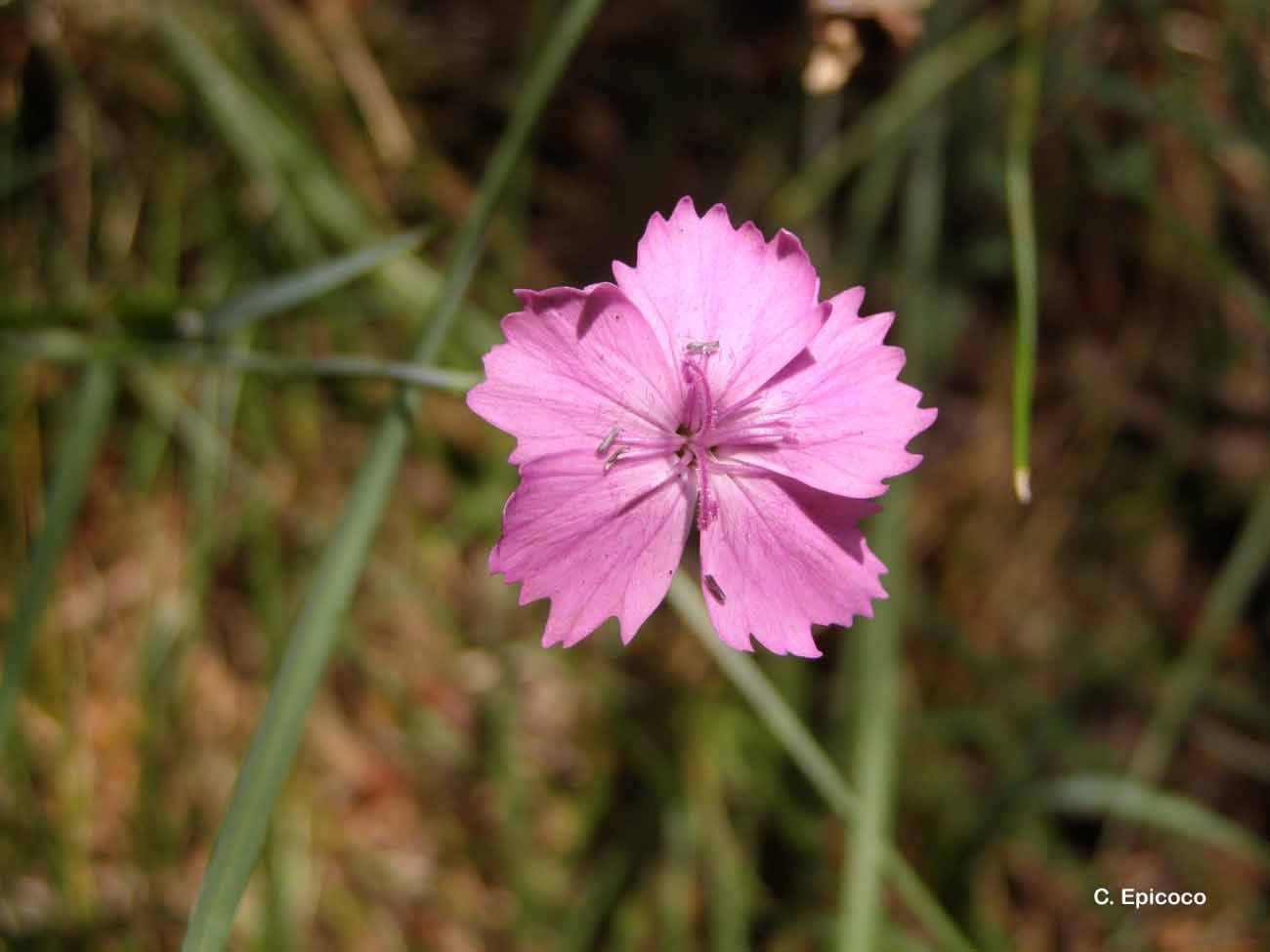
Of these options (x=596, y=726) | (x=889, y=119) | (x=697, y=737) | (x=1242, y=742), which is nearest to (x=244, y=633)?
(x=596, y=726)

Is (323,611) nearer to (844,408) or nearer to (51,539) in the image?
(51,539)

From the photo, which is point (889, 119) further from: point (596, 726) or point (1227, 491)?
point (596, 726)

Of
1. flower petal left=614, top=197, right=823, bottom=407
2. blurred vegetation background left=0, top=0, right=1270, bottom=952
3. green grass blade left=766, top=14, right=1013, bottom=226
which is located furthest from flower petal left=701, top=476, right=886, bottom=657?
green grass blade left=766, top=14, right=1013, bottom=226

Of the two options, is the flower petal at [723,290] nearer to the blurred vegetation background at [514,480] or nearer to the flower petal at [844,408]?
the flower petal at [844,408]

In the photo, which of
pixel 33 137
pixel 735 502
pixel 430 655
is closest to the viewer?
pixel 735 502

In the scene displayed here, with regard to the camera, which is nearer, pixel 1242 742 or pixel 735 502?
pixel 735 502
